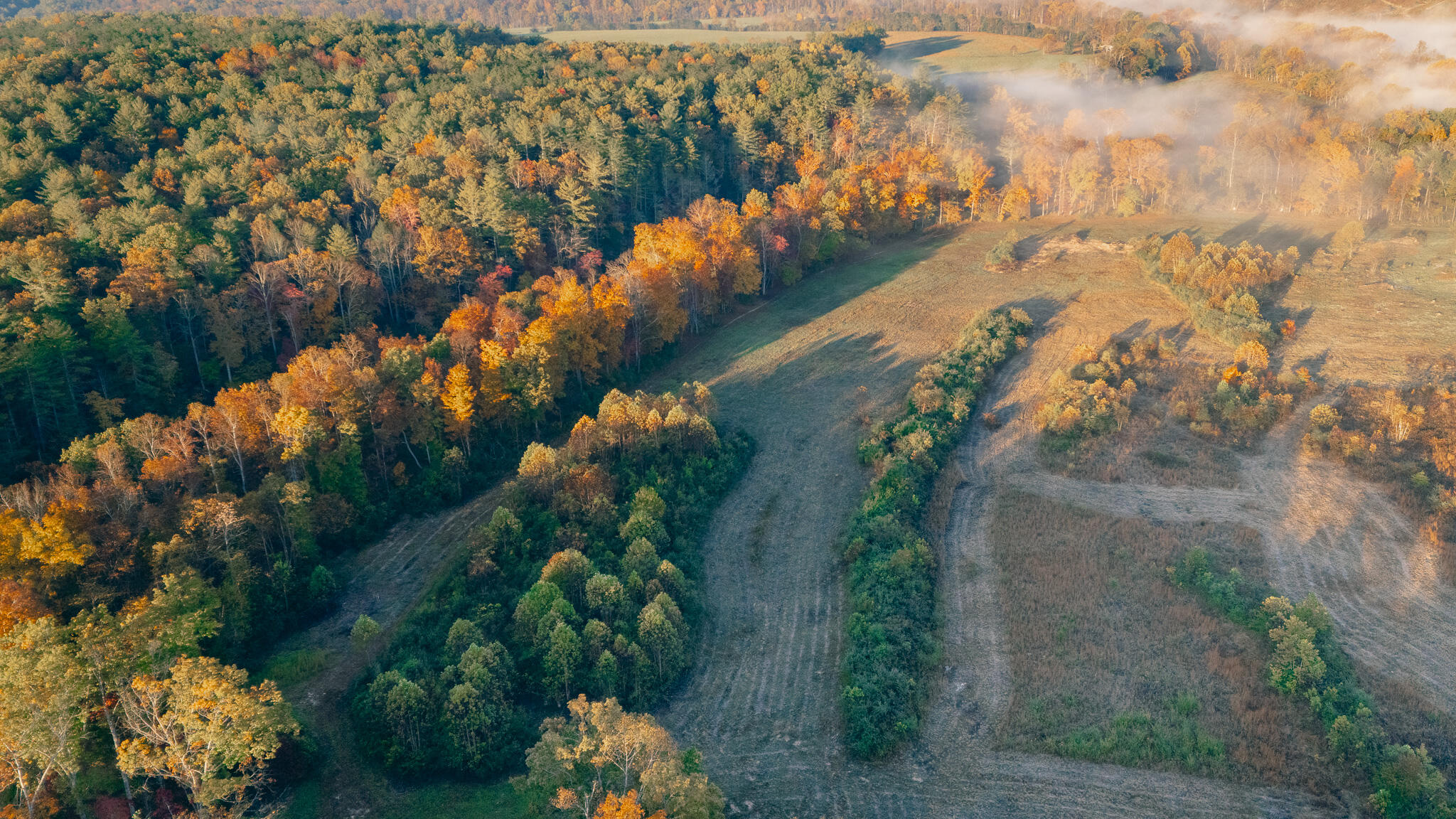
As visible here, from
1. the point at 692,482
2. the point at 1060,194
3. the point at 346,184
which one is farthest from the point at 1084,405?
the point at 346,184

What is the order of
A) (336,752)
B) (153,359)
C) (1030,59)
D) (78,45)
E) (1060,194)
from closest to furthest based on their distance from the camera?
(336,752) < (153,359) < (78,45) < (1060,194) < (1030,59)

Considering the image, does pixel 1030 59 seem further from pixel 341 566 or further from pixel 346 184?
pixel 341 566

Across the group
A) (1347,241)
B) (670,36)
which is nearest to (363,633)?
(1347,241)

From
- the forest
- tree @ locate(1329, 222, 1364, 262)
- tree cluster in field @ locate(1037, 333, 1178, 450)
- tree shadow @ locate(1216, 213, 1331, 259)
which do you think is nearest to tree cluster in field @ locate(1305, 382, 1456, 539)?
the forest

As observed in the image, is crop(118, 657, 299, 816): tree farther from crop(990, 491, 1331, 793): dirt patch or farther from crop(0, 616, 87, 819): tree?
crop(990, 491, 1331, 793): dirt patch

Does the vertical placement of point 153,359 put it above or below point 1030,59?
below

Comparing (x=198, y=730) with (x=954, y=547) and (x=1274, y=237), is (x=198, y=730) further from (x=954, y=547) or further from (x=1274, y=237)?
(x=1274, y=237)
